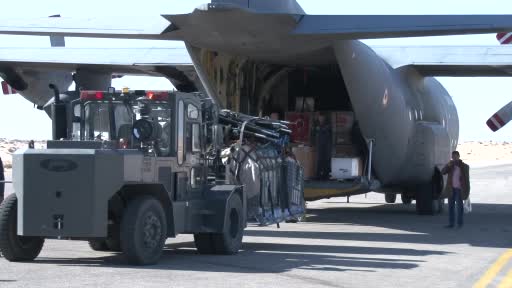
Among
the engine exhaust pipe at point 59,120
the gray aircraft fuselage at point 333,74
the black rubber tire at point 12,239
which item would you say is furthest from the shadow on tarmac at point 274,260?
the gray aircraft fuselage at point 333,74

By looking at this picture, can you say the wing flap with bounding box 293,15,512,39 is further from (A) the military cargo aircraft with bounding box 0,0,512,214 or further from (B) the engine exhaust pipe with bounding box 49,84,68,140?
(B) the engine exhaust pipe with bounding box 49,84,68,140

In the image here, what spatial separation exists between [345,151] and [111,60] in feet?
21.0

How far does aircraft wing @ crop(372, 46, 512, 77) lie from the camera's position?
24.2 m

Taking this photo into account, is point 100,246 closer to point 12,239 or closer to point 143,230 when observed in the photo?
point 12,239

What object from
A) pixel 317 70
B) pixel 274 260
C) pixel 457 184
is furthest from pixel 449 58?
pixel 274 260

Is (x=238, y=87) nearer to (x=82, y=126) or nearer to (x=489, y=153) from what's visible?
(x=82, y=126)

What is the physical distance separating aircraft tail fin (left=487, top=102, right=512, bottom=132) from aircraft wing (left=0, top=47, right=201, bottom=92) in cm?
821

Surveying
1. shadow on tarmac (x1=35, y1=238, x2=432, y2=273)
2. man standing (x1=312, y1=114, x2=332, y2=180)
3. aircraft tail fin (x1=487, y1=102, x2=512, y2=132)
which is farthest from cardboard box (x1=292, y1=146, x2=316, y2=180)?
aircraft tail fin (x1=487, y1=102, x2=512, y2=132)

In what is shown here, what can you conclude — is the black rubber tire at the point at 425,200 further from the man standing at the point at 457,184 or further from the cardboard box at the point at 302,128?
the man standing at the point at 457,184

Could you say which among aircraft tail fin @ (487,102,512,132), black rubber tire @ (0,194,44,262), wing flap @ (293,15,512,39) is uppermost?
wing flap @ (293,15,512,39)

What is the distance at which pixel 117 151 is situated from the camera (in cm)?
1297

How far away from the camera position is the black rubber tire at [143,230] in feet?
42.2

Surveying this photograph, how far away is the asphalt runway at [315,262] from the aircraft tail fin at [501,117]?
244 inches

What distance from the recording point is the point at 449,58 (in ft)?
81.0
